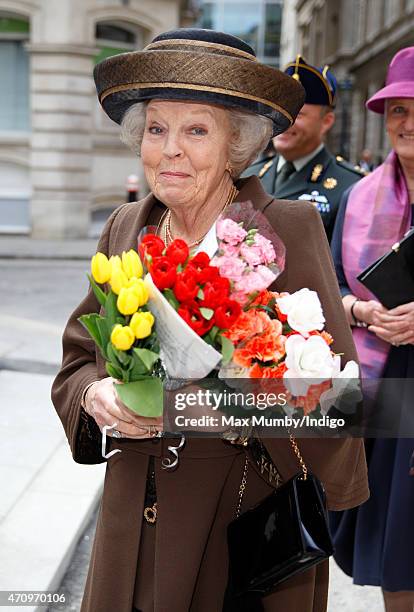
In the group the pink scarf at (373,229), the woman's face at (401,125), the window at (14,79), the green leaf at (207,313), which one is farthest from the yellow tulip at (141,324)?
the window at (14,79)

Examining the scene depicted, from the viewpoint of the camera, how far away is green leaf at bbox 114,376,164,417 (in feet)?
5.42

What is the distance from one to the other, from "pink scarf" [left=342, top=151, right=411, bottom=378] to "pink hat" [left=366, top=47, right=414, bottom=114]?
255 millimetres

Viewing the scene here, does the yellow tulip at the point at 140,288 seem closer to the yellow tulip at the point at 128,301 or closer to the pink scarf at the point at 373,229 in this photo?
the yellow tulip at the point at 128,301

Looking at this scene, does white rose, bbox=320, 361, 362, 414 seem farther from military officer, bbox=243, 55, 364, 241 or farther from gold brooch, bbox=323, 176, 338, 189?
gold brooch, bbox=323, 176, 338, 189

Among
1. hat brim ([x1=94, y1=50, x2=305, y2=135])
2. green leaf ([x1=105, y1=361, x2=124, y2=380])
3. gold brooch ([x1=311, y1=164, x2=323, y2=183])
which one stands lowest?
gold brooch ([x1=311, y1=164, x2=323, y2=183])

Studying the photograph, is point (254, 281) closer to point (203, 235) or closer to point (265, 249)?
point (265, 249)

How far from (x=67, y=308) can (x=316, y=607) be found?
7583mm

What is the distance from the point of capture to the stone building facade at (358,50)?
26031mm

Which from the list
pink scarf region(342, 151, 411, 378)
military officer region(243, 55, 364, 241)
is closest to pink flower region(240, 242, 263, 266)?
pink scarf region(342, 151, 411, 378)

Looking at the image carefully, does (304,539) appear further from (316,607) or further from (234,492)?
(316,607)

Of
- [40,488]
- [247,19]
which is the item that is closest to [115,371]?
[40,488]

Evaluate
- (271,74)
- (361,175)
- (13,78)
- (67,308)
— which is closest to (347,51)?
(13,78)

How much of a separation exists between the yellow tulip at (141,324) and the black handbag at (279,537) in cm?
49

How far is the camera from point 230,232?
167cm
